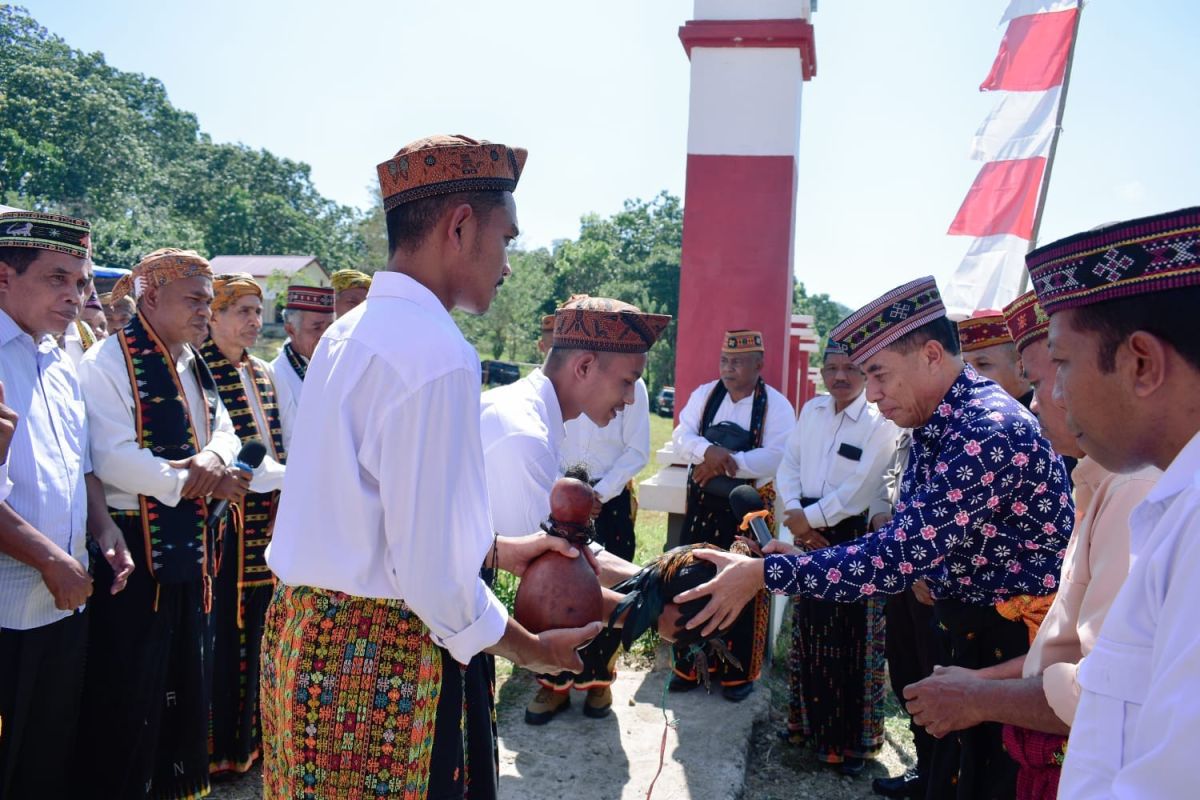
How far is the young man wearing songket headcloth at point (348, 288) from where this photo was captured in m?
5.34

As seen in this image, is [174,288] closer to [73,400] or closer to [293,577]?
[73,400]

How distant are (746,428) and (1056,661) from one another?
3575 mm

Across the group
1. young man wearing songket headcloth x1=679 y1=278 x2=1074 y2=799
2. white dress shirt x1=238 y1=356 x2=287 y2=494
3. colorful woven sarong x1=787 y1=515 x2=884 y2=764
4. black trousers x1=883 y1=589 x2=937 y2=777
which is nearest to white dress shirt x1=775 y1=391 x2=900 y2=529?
colorful woven sarong x1=787 y1=515 x2=884 y2=764

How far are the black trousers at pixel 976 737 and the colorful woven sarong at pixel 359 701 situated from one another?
1689 mm

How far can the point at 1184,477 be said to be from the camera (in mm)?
1173

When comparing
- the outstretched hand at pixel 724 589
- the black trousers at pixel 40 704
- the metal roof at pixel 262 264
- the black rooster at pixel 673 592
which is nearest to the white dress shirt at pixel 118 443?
the black trousers at pixel 40 704

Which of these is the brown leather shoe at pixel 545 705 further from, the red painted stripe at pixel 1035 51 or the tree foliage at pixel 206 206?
the tree foliage at pixel 206 206

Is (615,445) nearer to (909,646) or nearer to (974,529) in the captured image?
(909,646)

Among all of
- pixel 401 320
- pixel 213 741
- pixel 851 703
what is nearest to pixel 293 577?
pixel 401 320

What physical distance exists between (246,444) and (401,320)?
2461 mm

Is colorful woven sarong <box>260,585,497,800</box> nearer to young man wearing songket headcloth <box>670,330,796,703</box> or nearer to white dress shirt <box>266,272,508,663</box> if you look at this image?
white dress shirt <box>266,272,508,663</box>

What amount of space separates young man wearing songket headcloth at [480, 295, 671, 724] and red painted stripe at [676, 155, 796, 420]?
8.96ft

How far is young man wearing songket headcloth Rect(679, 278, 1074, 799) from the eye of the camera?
2.68 m

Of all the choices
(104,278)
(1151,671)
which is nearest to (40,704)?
(1151,671)
